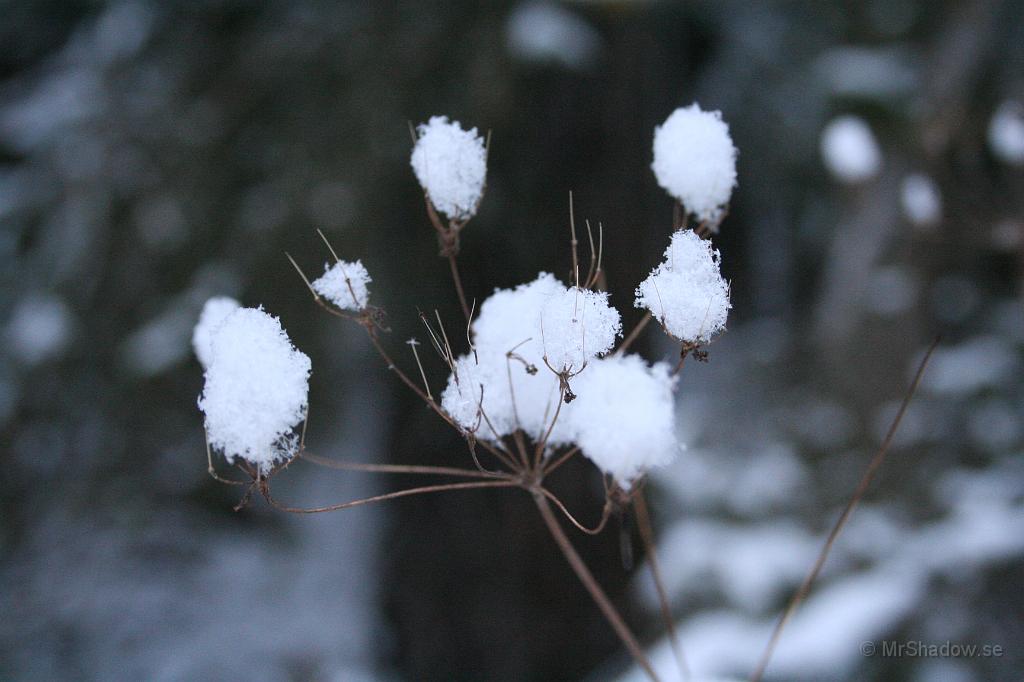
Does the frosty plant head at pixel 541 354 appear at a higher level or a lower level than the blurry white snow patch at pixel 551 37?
lower

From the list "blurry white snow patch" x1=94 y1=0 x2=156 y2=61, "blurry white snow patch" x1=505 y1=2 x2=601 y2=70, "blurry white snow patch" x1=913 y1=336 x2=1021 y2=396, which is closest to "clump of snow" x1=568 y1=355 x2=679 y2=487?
"blurry white snow patch" x1=505 y1=2 x2=601 y2=70

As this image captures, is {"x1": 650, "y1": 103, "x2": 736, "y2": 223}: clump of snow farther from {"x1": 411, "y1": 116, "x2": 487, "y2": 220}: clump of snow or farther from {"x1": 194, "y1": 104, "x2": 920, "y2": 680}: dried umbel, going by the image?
{"x1": 411, "y1": 116, "x2": 487, "y2": 220}: clump of snow

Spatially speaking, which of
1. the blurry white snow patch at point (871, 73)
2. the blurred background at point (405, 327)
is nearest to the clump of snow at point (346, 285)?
the blurred background at point (405, 327)

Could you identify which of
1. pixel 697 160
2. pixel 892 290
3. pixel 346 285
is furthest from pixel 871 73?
pixel 346 285

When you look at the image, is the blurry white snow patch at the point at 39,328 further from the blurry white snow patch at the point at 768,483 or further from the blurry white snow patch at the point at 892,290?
the blurry white snow patch at the point at 892,290

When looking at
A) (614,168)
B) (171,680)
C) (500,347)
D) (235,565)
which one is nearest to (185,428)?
(235,565)

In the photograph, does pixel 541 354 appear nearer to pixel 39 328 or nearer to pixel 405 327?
pixel 405 327

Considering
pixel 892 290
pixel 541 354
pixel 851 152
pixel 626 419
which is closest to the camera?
pixel 626 419
